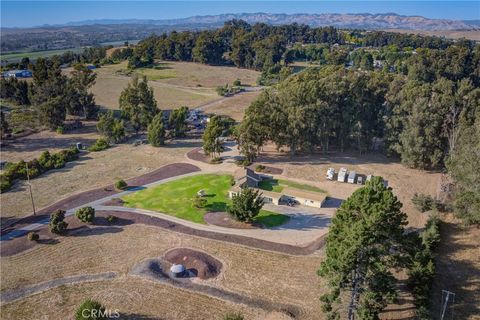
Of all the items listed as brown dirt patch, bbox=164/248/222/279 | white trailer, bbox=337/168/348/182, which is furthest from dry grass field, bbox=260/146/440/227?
brown dirt patch, bbox=164/248/222/279

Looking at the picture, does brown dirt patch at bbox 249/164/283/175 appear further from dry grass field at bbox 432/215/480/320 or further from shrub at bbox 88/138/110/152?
shrub at bbox 88/138/110/152

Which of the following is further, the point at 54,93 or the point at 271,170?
the point at 54,93

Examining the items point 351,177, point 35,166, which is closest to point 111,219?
point 35,166

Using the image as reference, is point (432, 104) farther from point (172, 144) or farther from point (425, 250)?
point (172, 144)

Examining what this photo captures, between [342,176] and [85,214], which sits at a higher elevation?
[342,176]

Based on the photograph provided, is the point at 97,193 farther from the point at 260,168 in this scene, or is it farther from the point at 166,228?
the point at 260,168

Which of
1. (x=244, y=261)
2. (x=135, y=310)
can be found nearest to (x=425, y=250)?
(x=244, y=261)

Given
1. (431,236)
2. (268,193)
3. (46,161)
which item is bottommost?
(431,236)
